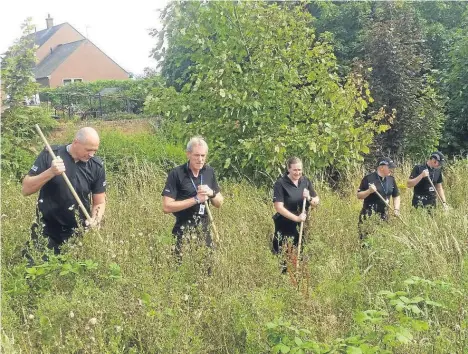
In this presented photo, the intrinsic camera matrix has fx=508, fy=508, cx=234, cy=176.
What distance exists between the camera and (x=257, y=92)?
8438 millimetres

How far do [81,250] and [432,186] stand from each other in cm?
535

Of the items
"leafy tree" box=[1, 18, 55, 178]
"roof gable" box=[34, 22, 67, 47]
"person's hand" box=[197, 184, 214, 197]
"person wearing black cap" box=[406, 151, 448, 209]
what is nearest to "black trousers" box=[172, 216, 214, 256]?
"person's hand" box=[197, 184, 214, 197]

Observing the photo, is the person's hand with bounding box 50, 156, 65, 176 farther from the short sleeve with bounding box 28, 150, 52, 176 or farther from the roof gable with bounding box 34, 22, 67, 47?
the roof gable with bounding box 34, 22, 67, 47

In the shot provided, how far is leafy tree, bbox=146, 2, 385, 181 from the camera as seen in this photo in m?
8.36

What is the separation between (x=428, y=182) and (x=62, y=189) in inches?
211

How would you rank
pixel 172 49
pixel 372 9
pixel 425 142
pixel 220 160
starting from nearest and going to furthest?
pixel 220 160 < pixel 172 49 < pixel 425 142 < pixel 372 9

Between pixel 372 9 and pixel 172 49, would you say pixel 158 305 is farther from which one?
pixel 372 9

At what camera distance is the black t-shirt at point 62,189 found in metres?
4.41

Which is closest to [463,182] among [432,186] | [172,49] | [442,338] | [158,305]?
[432,186]

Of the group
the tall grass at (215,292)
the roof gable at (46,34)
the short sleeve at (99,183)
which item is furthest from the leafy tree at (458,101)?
the roof gable at (46,34)

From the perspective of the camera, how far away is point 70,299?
3680mm

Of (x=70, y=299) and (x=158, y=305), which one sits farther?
(x=70, y=299)

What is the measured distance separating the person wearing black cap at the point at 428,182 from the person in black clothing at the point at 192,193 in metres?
3.79

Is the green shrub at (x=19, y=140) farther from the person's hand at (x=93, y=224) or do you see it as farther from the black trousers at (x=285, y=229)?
the black trousers at (x=285, y=229)
